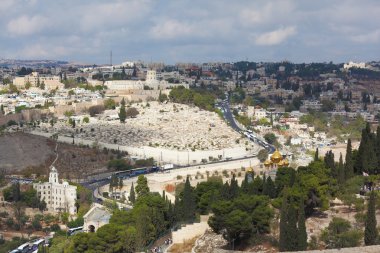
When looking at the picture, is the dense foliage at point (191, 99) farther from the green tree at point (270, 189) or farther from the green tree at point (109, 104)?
the green tree at point (270, 189)

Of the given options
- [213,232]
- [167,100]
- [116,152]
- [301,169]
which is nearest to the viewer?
[213,232]

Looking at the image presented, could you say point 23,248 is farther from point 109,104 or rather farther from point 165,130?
point 109,104

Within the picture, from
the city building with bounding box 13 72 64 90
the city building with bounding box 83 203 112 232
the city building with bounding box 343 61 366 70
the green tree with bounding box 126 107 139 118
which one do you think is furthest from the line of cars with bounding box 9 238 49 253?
the city building with bounding box 343 61 366 70

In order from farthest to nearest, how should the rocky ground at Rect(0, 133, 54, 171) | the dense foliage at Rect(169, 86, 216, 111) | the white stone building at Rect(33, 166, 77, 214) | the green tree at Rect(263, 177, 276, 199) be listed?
the dense foliage at Rect(169, 86, 216, 111) < the rocky ground at Rect(0, 133, 54, 171) < the white stone building at Rect(33, 166, 77, 214) < the green tree at Rect(263, 177, 276, 199)

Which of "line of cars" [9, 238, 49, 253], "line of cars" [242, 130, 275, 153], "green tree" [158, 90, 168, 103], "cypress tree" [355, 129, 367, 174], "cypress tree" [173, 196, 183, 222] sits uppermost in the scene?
"cypress tree" [355, 129, 367, 174]

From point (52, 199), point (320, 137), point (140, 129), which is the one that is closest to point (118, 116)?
point (140, 129)

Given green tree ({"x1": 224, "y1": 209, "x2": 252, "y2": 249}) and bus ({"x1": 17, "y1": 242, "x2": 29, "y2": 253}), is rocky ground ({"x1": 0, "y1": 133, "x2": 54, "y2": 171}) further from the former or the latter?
green tree ({"x1": 224, "y1": 209, "x2": 252, "y2": 249})

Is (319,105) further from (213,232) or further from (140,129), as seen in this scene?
(213,232)
